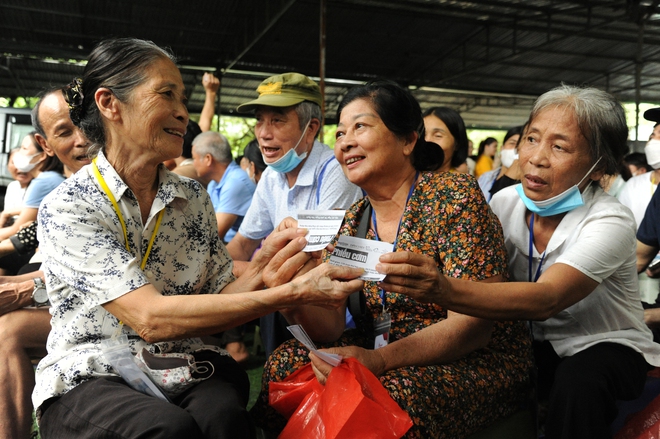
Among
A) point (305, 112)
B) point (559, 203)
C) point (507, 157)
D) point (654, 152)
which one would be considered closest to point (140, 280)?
point (559, 203)

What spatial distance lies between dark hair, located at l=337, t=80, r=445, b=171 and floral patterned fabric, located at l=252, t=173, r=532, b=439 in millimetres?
208

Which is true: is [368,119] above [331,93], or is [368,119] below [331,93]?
below

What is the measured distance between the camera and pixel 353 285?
1.83 meters

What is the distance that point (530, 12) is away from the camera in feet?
46.6

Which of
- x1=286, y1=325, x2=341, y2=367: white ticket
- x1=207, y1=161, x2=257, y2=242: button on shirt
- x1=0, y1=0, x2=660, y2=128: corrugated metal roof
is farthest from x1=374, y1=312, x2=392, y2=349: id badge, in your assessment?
x1=0, y1=0, x2=660, y2=128: corrugated metal roof

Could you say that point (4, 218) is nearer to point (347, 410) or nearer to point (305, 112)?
point (305, 112)

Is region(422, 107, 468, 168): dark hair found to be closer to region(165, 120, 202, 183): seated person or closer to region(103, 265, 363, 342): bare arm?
region(165, 120, 202, 183): seated person

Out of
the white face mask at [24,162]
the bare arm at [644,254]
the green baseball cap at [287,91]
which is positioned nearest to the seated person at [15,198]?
the white face mask at [24,162]

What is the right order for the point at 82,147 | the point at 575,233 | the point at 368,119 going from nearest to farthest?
the point at 575,233 → the point at 368,119 → the point at 82,147

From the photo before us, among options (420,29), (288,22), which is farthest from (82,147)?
(420,29)

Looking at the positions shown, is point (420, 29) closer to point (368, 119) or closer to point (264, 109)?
point (264, 109)

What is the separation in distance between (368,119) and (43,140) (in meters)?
1.99

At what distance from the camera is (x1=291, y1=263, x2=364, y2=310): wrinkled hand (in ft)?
5.95

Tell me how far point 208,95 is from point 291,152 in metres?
2.55
